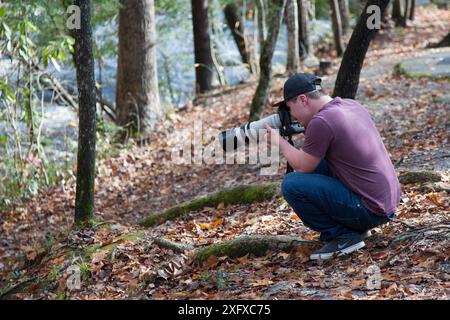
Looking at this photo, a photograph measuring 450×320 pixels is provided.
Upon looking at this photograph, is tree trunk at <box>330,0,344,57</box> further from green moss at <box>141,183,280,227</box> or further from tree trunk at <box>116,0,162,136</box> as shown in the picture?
green moss at <box>141,183,280,227</box>

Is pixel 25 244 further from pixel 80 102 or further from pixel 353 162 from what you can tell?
pixel 353 162

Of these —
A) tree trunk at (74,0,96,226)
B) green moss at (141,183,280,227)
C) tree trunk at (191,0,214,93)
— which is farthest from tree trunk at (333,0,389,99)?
tree trunk at (191,0,214,93)

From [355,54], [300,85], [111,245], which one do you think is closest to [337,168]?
[300,85]

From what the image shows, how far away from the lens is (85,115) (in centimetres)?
721

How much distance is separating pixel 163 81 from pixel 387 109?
8.53 m

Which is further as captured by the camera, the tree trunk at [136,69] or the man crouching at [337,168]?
the tree trunk at [136,69]

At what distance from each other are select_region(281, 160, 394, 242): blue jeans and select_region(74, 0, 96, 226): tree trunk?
2.63 meters

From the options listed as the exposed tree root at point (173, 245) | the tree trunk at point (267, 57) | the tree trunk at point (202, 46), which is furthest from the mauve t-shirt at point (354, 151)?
the tree trunk at point (202, 46)

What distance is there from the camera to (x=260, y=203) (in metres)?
7.77

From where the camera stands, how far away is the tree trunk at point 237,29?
2018 cm

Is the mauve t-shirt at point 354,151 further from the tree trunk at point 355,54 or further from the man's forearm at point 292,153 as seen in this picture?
the tree trunk at point 355,54

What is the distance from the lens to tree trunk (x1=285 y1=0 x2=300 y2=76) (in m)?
15.2

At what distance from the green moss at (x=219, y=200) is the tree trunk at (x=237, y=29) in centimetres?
1163

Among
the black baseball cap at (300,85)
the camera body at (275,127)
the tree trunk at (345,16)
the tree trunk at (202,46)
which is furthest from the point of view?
the tree trunk at (345,16)
